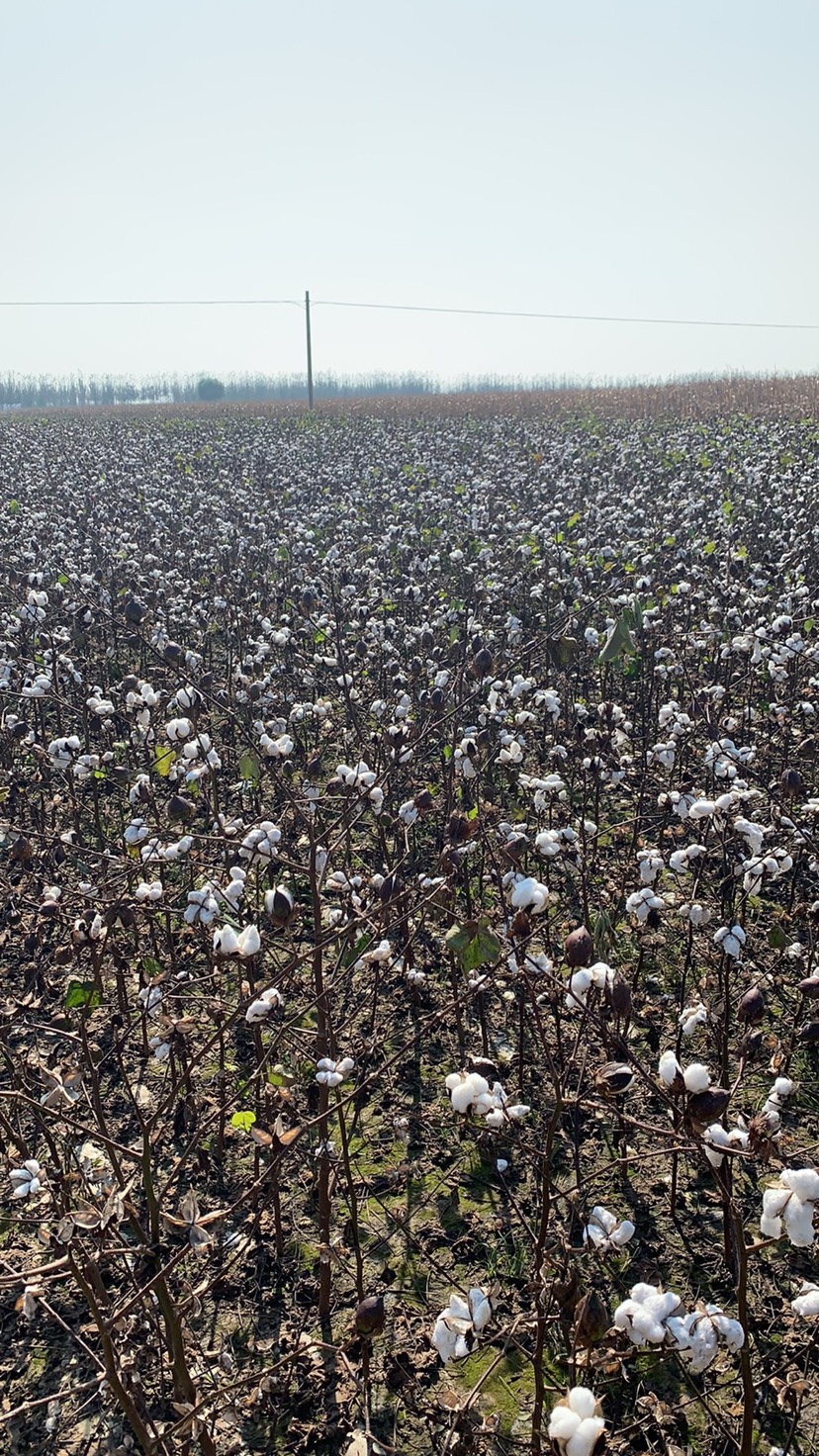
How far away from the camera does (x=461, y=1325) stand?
1937 mm

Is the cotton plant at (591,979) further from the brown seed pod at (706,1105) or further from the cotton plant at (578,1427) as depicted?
the cotton plant at (578,1427)

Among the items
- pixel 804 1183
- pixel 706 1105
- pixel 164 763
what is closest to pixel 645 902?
pixel 706 1105

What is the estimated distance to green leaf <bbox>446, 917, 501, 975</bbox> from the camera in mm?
2490

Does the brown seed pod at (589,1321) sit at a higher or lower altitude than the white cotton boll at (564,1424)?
lower

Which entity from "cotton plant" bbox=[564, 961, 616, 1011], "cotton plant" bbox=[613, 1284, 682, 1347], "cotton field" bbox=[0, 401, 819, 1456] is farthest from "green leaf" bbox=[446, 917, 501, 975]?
"cotton plant" bbox=[613, 1284, 682, 1347]

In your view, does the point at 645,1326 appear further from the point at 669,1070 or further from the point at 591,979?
the point at 591,979

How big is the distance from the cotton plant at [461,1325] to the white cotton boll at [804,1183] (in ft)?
2.15

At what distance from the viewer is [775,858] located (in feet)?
12.2

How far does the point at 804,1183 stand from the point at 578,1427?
511 millimetres

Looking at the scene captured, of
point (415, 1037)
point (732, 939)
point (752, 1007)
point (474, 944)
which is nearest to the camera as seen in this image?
point (752, 1007)

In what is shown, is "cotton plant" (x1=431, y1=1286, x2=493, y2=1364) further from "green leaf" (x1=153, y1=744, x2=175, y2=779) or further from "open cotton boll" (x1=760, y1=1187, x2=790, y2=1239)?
"green leaf" (x1=153, y1=744, x2=175, y2=779)

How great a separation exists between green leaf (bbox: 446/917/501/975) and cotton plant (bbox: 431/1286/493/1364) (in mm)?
752

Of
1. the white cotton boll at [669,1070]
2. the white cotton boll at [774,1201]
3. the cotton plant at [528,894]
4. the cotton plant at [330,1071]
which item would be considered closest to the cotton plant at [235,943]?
the cotton plant at [330,1071]

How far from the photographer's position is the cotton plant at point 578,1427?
4.62ft
